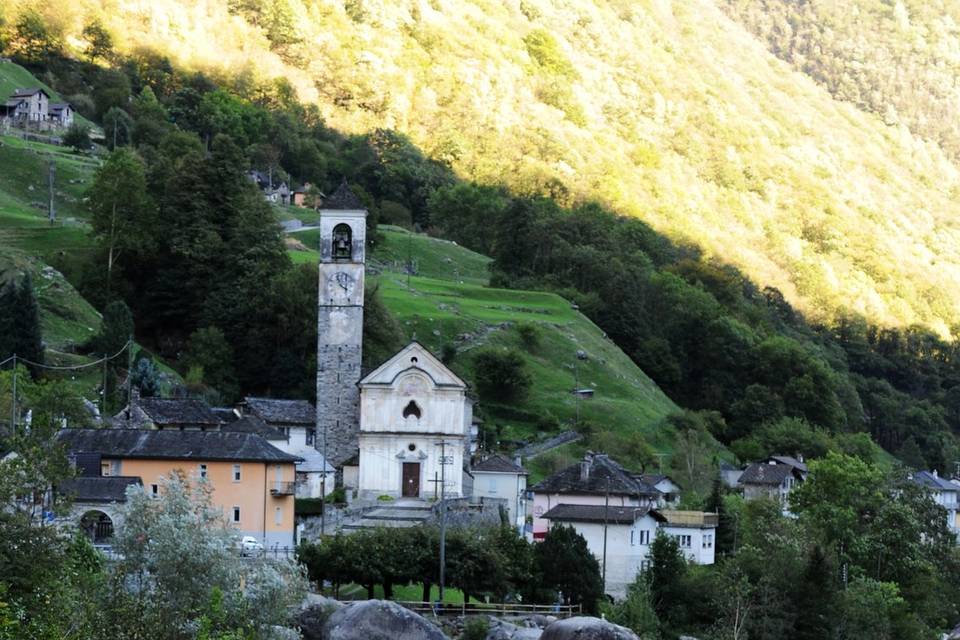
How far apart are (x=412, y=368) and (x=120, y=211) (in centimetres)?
2539

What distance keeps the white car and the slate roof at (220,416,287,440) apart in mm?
12969

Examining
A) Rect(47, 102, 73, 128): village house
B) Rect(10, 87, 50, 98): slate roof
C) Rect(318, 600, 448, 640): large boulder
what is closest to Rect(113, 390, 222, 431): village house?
Rect(318, 600, 448, 640): large boulder

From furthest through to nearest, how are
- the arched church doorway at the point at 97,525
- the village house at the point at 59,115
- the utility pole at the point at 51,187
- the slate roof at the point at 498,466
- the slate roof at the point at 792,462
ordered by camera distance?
the village house at the point at 59,115 < the utility pole at the point at 51,187 < the slate roof at the point at 792,462 < the slate roof at the point at 498,466 < the arched church doorway at the point at 97,525

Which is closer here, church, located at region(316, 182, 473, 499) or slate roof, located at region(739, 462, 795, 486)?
church, located at region(316, 182, 473, 499)

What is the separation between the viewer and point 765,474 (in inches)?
3693

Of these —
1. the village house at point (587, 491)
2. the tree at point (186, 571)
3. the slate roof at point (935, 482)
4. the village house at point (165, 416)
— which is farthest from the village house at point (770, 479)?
the tree at point (186, 571)

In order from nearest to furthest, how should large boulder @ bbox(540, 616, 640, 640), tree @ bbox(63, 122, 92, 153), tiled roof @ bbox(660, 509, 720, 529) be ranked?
large boulder @ bbox(540, 616, 640, 640) < tiled roof @ bbox(660, 509, 720, 529) < tree @ bbox(63, 122, 92, 153)

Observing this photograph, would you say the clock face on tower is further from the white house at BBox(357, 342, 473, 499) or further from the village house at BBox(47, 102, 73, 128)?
the village house at BBox(47, 102, 73, 128)

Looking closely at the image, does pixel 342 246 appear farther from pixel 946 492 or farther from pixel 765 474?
pixel 946 492

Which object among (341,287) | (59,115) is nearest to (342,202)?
(341,287)

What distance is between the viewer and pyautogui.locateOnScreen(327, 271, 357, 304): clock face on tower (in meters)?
79.6

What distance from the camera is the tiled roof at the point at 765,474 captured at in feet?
305

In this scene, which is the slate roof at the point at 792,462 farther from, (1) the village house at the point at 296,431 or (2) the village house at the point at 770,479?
(1) the village house at the point at 296,431

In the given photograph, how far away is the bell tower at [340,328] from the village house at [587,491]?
389 inches
